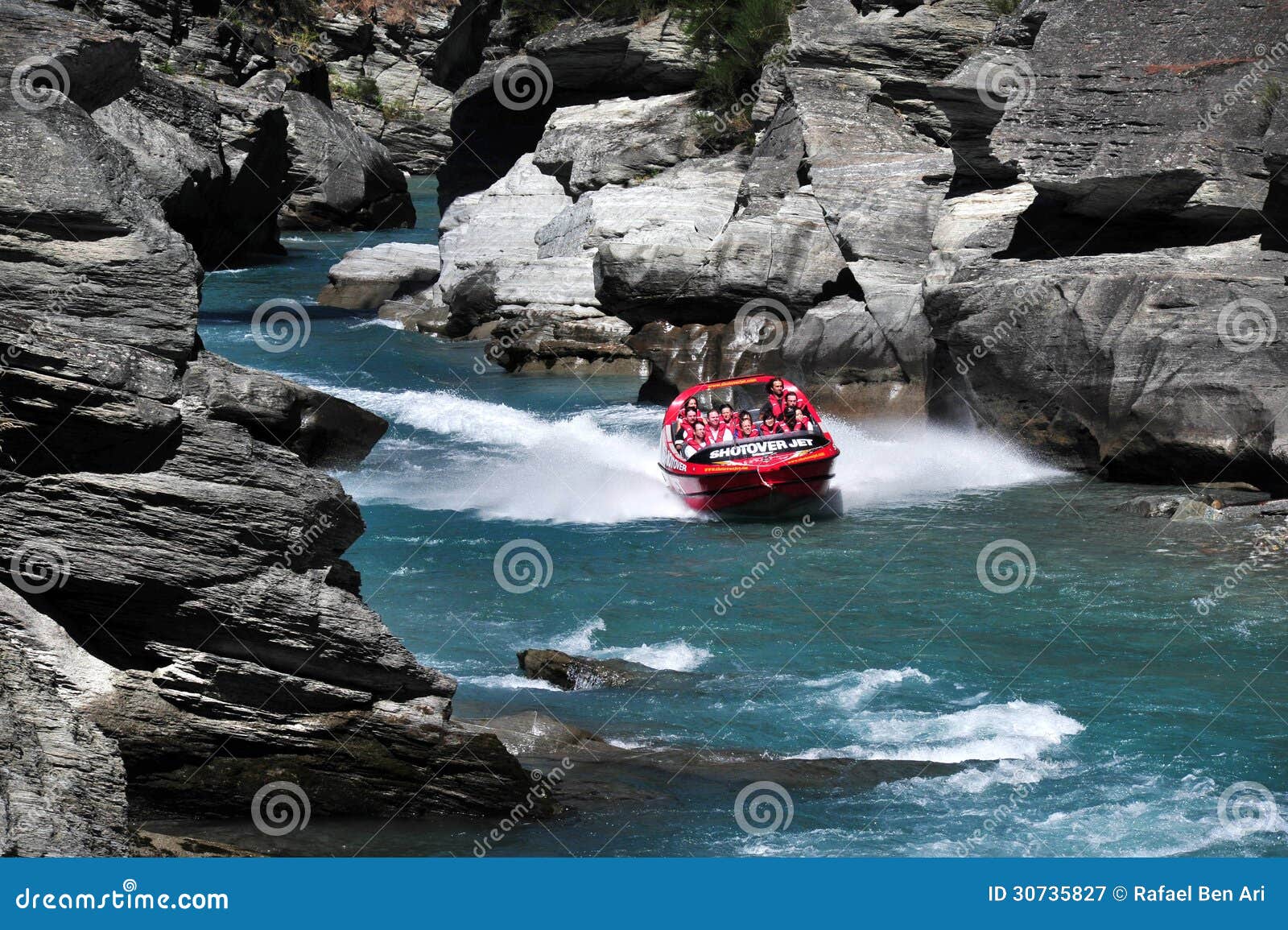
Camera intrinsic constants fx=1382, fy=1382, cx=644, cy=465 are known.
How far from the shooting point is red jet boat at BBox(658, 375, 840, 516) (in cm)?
2102

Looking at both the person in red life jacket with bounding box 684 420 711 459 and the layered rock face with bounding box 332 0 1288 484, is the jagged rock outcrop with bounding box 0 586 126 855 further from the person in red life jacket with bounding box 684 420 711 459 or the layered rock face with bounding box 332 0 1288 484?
the layered rock face with bounding box 332 0 1288 484

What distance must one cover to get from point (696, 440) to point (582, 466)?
3.19m

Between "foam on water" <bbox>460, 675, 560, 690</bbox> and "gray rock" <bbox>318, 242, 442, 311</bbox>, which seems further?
"gray rock" <bbox>318, 242, 442, 311</bbox>

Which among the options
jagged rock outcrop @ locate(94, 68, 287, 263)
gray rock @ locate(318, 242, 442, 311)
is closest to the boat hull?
jagged rock outcrop @ locate(94, 68, 287, 263)

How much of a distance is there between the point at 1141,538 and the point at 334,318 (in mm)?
26257

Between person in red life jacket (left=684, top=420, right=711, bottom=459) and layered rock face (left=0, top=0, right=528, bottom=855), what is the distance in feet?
37.8

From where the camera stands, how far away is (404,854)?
9438 mm

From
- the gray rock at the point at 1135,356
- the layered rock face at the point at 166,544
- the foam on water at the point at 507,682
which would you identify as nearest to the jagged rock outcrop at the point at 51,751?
the layered rock face at the point at 166,544

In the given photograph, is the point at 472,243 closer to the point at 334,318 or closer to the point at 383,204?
the point at 334,318

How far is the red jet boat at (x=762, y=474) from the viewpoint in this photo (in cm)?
2102

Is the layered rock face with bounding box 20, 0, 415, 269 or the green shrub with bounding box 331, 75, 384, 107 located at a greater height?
the green shrub with bounding box 331, 75, 384, 107

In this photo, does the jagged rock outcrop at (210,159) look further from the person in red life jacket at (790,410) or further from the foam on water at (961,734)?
the foam on water at (961,734)

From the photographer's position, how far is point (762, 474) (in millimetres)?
21047

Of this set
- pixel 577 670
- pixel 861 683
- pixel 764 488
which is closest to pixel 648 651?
pixel 577 670
